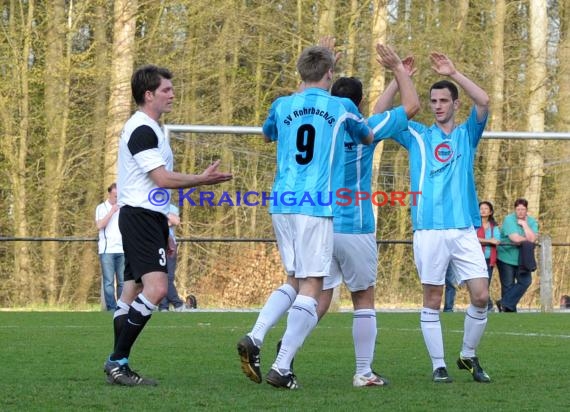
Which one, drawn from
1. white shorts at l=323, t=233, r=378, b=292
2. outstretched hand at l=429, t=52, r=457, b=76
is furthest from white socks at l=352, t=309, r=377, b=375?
outstretched hand at l=429, t=52, r=457, b=76

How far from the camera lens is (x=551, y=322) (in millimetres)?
14633

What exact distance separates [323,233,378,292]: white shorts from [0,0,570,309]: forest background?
474 inches

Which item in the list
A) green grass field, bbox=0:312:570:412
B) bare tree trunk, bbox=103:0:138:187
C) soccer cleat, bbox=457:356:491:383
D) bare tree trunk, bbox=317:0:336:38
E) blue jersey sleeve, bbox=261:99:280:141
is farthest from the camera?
bare tree trunk, bbox=317:0:336:38

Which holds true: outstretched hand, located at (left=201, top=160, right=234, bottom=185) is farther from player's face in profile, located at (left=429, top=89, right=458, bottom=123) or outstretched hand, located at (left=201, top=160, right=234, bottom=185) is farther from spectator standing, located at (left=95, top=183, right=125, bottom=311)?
spectator standing, located at (left=95, top=183, right=125, bottom=311)

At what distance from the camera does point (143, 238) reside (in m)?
7.09

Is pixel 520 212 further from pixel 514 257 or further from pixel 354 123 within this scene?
pixel 354 123

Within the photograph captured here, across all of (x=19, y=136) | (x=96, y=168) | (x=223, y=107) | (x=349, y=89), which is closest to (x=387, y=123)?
(x=349, y=89)

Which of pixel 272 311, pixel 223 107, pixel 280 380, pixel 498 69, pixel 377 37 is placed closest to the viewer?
pixel 280 380

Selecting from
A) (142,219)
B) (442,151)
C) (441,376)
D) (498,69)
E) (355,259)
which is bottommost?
(441,376)

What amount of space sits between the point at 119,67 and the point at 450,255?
17.8 metres

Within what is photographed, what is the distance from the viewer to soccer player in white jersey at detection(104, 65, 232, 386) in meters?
7.03

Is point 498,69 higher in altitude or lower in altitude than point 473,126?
higher

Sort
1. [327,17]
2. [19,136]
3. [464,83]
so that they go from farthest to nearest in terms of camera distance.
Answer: [327,17], [19,136], [464,83]

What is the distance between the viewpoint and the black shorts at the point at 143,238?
23.3 feet
